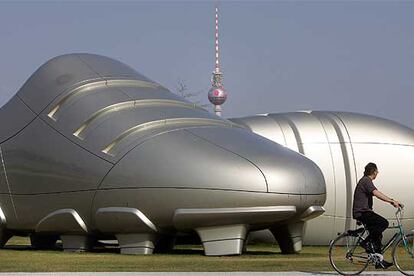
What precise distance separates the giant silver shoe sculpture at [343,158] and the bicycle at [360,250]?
14.4 meters

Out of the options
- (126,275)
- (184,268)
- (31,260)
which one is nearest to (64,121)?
(31,260)

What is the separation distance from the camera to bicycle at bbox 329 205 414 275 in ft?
46.6

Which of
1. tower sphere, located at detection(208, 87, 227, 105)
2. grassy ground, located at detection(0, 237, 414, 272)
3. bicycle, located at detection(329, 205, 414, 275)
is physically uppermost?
tower sphere, located at detection(208, 87, 227, 105)

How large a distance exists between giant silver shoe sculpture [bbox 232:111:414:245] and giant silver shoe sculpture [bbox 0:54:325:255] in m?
6.92

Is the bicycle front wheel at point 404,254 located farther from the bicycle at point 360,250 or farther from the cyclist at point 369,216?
the cyclist at point 369,216

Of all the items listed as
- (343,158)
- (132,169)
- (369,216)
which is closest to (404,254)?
(369,216)

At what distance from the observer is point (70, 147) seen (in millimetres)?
21531

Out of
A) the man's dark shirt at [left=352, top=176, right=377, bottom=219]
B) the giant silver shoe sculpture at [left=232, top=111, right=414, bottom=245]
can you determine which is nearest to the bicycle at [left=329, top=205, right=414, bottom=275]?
the man's dark shirt at [left=352, top=176, right=377, bottom=219]

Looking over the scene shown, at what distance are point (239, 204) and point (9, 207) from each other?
6.84m

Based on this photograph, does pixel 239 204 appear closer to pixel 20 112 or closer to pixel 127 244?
pixel 127 244

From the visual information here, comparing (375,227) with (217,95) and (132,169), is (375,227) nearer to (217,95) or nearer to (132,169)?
(132,169)

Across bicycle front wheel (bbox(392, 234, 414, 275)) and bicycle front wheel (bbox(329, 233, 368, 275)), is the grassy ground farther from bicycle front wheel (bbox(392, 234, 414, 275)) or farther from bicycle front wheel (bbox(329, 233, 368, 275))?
bicycle front wheel (bbox(392, 234, 414, 275))

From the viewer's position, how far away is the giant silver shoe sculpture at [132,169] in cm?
1959

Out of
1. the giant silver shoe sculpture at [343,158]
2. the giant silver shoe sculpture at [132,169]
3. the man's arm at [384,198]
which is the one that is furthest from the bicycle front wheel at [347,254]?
the giant silver shoe sculpture at [343,158]
